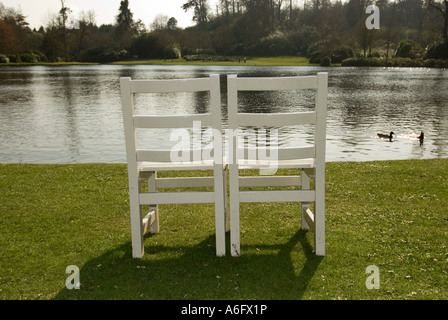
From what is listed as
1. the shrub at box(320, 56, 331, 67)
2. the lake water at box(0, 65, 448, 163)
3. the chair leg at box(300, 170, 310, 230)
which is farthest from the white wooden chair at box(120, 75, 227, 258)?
the shrub at box(320, 56, 331, 67)

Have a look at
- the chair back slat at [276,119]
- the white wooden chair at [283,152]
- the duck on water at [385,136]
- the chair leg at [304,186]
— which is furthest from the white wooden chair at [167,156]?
the duck on water at [385,136]

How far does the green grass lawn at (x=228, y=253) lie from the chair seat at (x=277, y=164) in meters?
0.92

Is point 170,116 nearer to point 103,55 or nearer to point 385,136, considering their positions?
point 385,136

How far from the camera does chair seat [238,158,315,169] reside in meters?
4.32

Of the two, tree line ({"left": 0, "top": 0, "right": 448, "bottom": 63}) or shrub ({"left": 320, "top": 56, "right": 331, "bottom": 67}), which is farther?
tree line ({"left": 0, "top": 0, "right": 448, "bottom": 63})

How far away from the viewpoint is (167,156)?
4.25 metres

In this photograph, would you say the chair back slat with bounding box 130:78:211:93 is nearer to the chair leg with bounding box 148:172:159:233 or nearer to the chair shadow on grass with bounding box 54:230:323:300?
the chair leg with bounding box 148:172:159:233

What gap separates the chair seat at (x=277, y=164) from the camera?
4.32 metres

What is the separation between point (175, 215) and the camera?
5863 mm

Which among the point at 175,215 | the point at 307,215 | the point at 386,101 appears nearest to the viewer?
the point at 307,215

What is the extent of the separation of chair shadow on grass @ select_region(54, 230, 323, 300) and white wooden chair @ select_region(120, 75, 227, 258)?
223 millimetres

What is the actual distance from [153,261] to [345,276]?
188 centimetres
